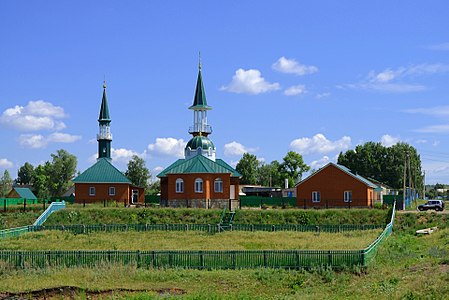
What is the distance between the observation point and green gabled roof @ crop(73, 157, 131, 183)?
6228cm

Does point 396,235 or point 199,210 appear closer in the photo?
point 396,235

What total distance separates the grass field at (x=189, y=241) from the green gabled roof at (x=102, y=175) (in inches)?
797

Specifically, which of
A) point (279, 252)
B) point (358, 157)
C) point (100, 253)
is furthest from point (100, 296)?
point (358, 157)

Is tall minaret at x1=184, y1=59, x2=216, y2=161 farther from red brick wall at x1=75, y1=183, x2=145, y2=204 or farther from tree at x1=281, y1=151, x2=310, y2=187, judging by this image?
tree at x1=281, y1=151, x2=310, y2=187

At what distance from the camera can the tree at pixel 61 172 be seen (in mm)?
103312

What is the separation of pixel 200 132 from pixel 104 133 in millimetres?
12315

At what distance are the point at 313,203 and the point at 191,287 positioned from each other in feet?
114

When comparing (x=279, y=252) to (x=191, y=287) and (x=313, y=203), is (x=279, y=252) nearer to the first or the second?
(x=191, y=287)

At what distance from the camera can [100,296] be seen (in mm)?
23828

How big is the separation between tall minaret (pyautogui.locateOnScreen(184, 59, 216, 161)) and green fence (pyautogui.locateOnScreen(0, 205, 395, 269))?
3644cm

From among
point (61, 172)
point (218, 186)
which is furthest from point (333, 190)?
point (61, 172)

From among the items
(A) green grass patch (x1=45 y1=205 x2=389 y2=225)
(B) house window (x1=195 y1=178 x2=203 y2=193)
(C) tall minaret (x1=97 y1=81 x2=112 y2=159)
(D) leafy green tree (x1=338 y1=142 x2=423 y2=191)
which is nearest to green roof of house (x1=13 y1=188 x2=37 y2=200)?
(C) tall minaret (x1=97 y1=81 x2=112 y2=159)

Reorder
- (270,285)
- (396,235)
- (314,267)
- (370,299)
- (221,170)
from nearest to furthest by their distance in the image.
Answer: (370,299) → (270,285) → (314,267) → (396,235) → (221,170)

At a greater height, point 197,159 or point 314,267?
point 197,159
